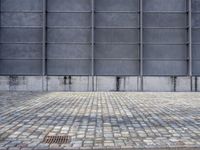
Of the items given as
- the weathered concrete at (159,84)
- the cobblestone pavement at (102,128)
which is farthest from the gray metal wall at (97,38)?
the cobblestone pavement at (102,128)

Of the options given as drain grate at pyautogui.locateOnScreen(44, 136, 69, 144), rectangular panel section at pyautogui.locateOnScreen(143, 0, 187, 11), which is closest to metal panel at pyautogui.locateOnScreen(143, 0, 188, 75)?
rectangular panel section at pyautogui.locateOnScreen(143, 0, 187, 11)

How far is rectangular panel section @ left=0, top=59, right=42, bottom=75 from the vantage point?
26.8 meters

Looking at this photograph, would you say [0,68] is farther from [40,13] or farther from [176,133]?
[176,133]

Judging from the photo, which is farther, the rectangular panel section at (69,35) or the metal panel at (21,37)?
the rectangular panel section at (69,35)

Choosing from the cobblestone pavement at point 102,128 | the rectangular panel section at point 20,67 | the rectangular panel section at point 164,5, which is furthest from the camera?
the rectangular panel section at point 164,5

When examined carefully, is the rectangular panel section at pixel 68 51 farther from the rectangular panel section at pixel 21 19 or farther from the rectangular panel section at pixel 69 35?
the rectangular panel section at pixel 21 19

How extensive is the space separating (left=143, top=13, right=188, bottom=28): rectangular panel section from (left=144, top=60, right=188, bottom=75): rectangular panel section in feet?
9.63

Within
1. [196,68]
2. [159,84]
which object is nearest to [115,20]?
[159,84]

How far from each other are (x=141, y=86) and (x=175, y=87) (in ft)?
8.46

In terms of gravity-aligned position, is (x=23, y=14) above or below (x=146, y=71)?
above

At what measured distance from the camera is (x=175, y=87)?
26.1 m

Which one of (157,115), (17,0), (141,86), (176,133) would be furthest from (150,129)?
(17,0)

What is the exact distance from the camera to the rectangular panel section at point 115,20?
27.1 m

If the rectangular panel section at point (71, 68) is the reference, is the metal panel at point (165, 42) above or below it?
above
